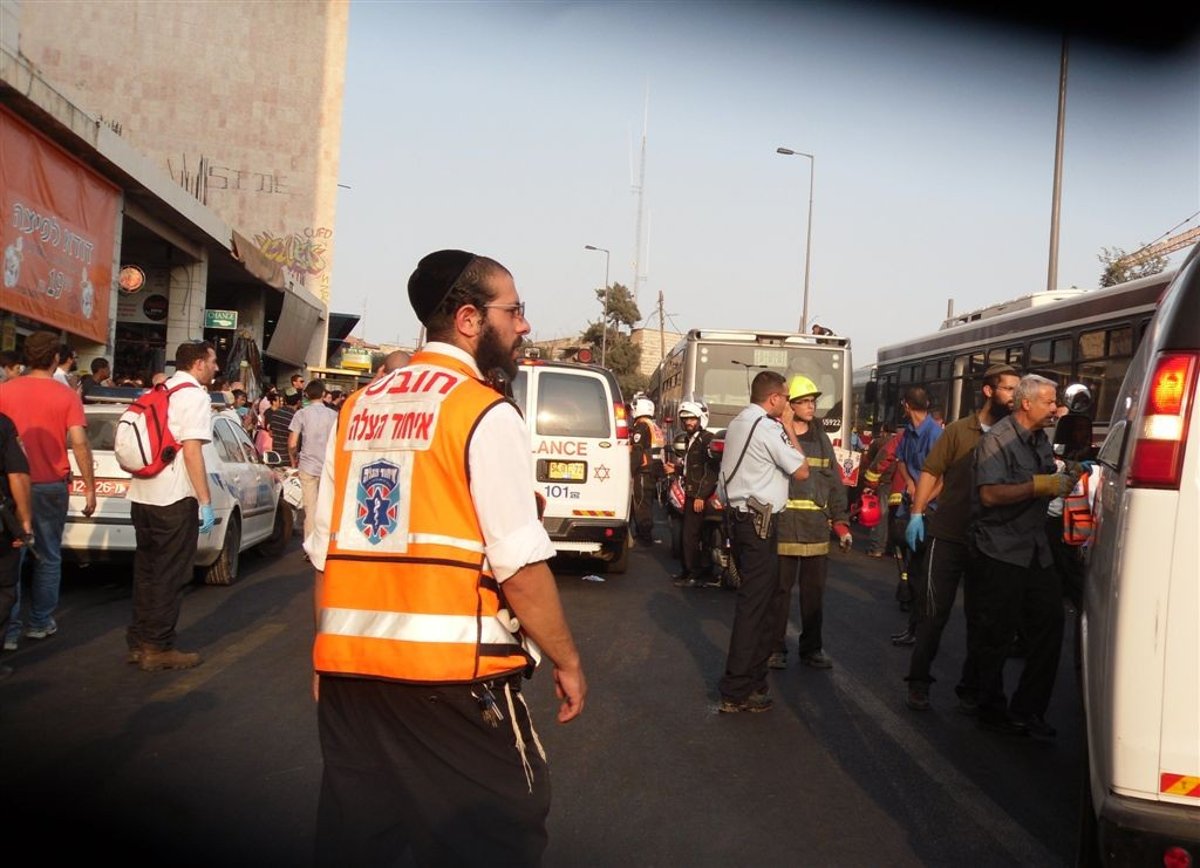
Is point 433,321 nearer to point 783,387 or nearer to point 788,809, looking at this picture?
point 788,809

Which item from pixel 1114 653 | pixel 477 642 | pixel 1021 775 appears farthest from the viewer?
pixel 1021 775

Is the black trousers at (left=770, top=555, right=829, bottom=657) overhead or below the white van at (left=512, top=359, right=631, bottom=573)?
below

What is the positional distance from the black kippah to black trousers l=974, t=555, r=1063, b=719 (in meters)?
4.05

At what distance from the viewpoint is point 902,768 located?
536cm

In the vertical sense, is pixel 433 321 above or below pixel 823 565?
above

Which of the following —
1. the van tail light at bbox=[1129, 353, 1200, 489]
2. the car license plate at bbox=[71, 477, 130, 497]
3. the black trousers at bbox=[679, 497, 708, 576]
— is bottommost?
the black trousers at bbox=[679, 497, 708, 576]

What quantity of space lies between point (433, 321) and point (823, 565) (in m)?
5.06

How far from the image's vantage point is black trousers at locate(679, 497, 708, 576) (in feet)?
36.0

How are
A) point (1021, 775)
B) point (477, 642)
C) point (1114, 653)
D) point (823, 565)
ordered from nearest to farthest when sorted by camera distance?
1. point (477, 642)
2. point (1114, 653)
3. point (1021, 775)
4. point (823, 565)

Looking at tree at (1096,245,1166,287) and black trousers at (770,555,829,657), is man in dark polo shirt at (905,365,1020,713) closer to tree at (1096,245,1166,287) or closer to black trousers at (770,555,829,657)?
black trousers at (770,555,829,657)

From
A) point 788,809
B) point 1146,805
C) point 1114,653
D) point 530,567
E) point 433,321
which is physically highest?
point 433,321

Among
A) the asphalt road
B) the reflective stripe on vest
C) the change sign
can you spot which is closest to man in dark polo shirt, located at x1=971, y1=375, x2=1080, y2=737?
the asphalt road

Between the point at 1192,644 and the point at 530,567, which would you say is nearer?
the point at 530,567

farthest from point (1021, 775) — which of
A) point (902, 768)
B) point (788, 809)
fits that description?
point (788, 809)
